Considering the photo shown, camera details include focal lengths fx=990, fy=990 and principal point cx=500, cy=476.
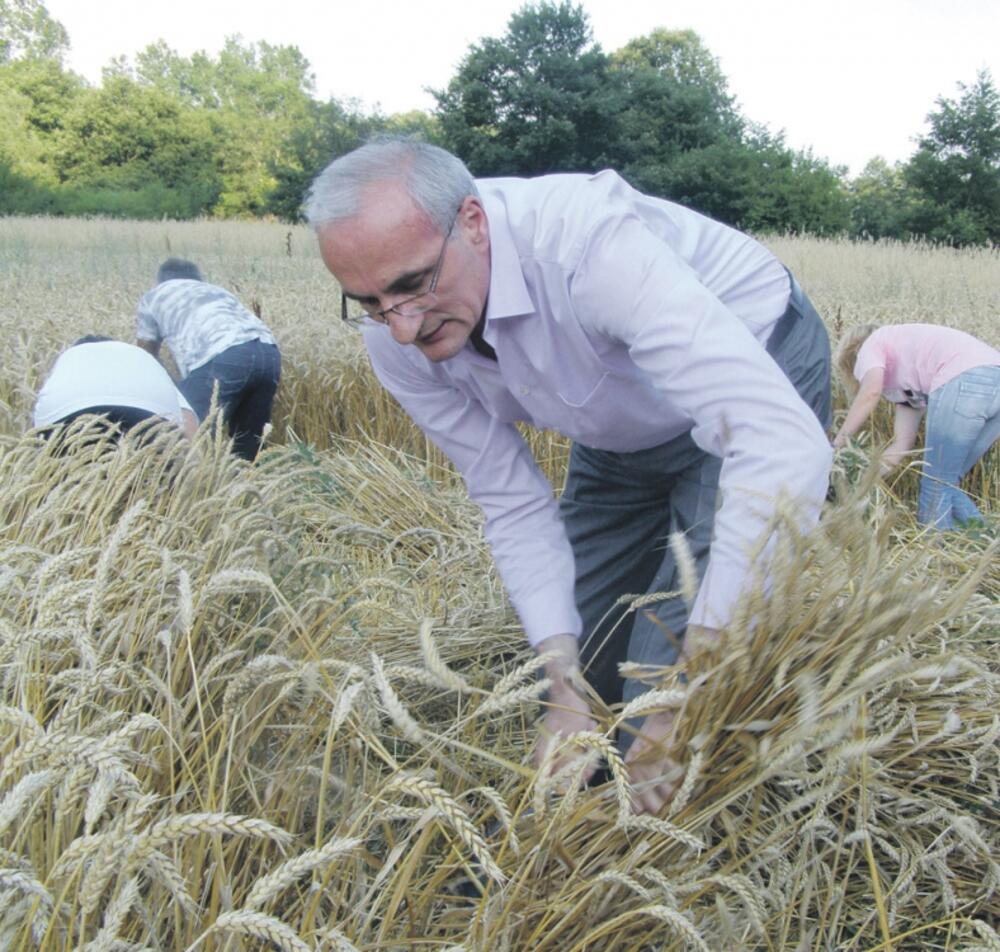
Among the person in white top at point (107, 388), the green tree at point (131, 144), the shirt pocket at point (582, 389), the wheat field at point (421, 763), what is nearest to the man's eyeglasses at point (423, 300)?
the shirt pocket at point (582, 389)

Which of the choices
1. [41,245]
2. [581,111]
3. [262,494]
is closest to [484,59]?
[581,111]

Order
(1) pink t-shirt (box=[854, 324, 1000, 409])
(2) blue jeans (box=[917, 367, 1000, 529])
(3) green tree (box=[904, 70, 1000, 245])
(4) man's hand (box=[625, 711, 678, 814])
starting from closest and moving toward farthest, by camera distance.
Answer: (4) man's hand (box=[625, 711, 678, 814])
(2) blue jeans (box=[917, 367, 1000, 529])
(1) pink t-shirt (box=[854, 324, 1000, 409])
(3) green tree (box=[904, 70, 1000, 245])

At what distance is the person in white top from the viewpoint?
344 centimetres

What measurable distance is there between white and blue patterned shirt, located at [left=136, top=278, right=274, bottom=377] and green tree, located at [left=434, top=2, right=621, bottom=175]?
24.3 m

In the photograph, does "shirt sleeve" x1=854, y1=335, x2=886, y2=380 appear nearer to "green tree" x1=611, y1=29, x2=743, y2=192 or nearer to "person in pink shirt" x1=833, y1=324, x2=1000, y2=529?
"person in pink shirt" x1=833, y1=324, x2=1000, y2=529

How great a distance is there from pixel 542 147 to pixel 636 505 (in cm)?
2797

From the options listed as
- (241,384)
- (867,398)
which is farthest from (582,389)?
(241,384)

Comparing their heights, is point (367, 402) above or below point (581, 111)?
below

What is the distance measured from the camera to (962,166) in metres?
25.9

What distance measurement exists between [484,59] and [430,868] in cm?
3155

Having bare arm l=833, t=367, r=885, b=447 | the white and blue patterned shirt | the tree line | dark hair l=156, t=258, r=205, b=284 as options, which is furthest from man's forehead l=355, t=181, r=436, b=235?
the tree line

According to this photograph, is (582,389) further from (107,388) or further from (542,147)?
(542,147)

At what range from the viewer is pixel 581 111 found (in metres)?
28.9

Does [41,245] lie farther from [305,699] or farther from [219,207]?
[219,207]
